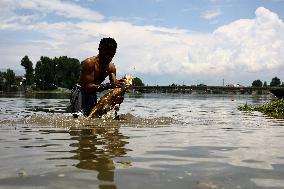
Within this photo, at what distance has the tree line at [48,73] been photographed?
5014 inches

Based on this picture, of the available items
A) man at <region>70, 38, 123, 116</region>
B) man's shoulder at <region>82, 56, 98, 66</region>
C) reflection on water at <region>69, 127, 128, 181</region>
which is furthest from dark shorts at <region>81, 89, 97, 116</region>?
reflection on water at <region>69, 127, 128, 181</region>

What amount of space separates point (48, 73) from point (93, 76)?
129 metres

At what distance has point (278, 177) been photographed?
4.05 meters

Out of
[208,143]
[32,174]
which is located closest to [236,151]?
[208,143]

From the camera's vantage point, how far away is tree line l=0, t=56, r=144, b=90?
127363 millimetres

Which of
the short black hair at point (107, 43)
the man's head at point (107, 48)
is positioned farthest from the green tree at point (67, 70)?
the short black hair at point (107, 43)

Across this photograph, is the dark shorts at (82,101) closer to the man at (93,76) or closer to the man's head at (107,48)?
the man at (93,76)

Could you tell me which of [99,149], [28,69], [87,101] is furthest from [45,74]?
[99,149]

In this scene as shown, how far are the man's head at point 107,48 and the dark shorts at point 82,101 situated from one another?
1153 millimetres

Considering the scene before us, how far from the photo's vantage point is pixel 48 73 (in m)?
136

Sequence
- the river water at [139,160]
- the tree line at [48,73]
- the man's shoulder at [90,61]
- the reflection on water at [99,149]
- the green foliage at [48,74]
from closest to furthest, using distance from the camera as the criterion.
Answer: the river water at [139,160] → the reflection on water at [99,149] → the man's shoulder at [90,61] → the tree line at [48,73] → the green foliage at [48,74]

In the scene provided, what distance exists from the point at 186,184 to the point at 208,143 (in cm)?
293

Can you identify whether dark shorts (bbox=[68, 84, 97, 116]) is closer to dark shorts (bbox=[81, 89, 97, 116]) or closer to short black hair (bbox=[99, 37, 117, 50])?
→ dark shorts (bbox=[81, 89, 97, 116])

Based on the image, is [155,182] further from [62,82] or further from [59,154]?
[62,82]
